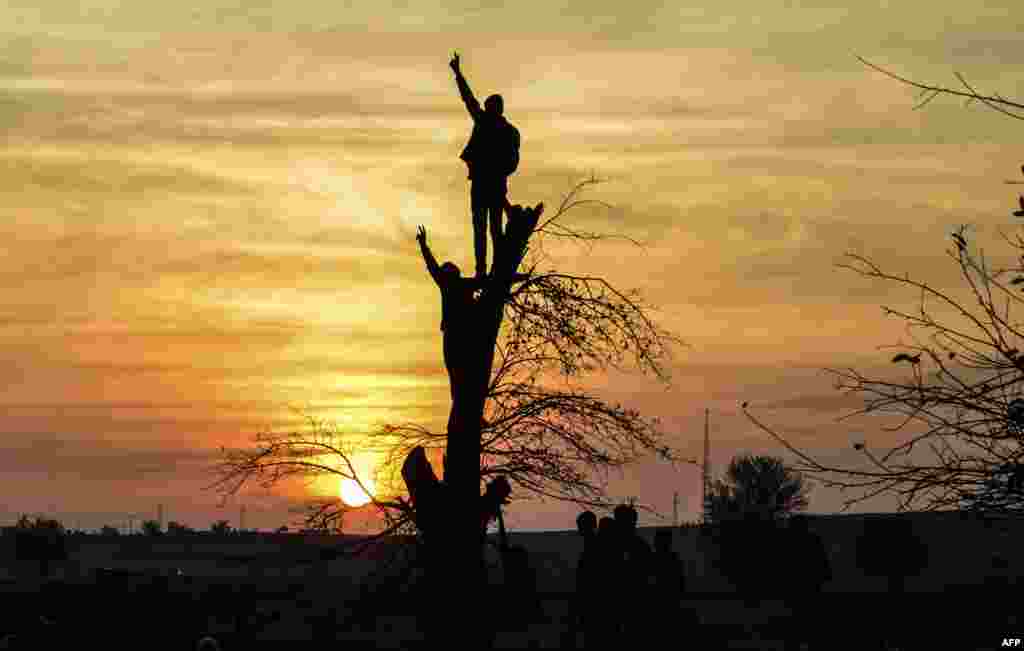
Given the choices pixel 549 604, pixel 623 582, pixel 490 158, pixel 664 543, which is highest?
pixel 490 158

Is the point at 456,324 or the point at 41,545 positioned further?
the point at 41,545

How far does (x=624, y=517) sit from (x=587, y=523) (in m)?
0.83

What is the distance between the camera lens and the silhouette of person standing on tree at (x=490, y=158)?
61.3ft

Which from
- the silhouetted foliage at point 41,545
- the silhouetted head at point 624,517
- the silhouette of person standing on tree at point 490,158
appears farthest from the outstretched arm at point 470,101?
the silhouetted foliage at point 41,545

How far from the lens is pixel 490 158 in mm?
18719

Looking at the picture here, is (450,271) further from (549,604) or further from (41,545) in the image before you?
(41,545)

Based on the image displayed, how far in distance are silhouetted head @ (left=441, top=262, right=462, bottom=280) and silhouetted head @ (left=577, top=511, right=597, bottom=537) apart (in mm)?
4039

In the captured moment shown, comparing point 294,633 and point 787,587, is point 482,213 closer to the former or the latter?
point 294,633

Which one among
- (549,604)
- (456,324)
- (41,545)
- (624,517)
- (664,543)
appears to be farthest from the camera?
(41,545)

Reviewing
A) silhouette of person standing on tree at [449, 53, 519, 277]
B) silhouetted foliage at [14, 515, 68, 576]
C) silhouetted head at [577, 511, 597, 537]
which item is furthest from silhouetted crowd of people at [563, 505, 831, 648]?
silhouetted foliage at [14, 515, 68, 576]

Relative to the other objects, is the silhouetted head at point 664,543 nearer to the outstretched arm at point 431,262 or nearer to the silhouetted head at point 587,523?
the silhouetted head at point 587,523

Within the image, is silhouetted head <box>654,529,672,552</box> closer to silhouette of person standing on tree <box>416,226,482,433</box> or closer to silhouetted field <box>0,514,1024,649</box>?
silhouetted field <box>0,514,1024,649</box>

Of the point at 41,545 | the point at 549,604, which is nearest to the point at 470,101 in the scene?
the point at 549,604

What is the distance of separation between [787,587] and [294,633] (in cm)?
1725
